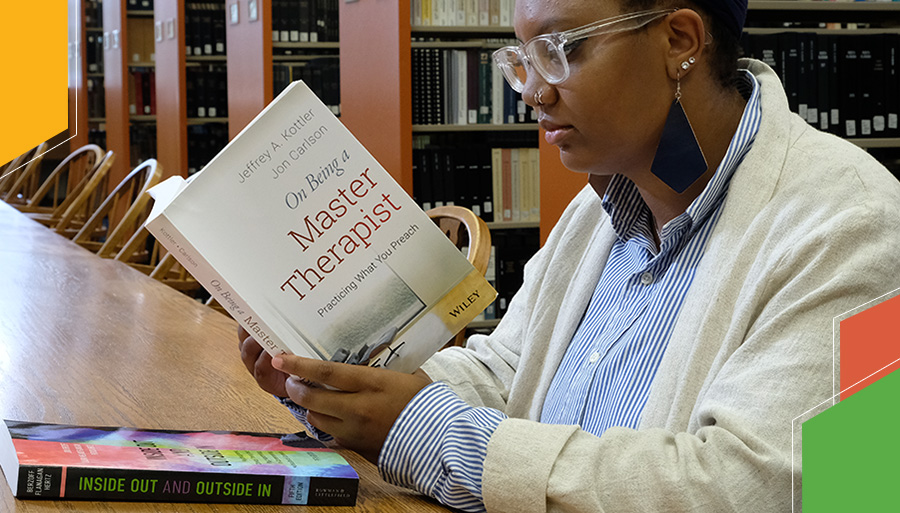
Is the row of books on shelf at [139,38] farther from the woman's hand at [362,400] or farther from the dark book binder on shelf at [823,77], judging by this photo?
the woman's hand at [362,400]

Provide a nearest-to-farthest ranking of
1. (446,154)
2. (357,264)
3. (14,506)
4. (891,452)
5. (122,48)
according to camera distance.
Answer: (891,452)
(14,506)
(357,264)
(446,154)
(122,48)

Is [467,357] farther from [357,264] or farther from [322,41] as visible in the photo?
[322,41]

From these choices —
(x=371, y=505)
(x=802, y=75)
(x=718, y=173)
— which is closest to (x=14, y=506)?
(x=371, y=505)

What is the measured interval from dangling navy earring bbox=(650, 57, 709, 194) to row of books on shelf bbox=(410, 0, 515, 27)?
2.61m

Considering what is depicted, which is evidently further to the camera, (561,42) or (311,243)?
(561,42)

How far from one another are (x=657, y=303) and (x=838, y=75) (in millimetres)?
2632

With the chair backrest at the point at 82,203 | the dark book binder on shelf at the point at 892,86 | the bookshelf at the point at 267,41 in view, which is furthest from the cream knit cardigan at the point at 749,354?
the bookshelf at the point at 267,41

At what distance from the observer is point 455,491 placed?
817mm

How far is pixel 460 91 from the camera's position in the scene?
3.56m

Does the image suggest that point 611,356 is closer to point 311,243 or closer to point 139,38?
point 311,243

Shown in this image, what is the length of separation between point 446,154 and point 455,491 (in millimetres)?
2831

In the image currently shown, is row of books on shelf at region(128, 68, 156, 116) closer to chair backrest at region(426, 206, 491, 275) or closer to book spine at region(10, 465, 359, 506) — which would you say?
chair backrest at region(426, 206, 491, 275)

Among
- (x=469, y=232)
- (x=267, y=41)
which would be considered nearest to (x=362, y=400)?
(x=469, y=232)

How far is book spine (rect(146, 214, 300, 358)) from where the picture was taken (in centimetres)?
79
